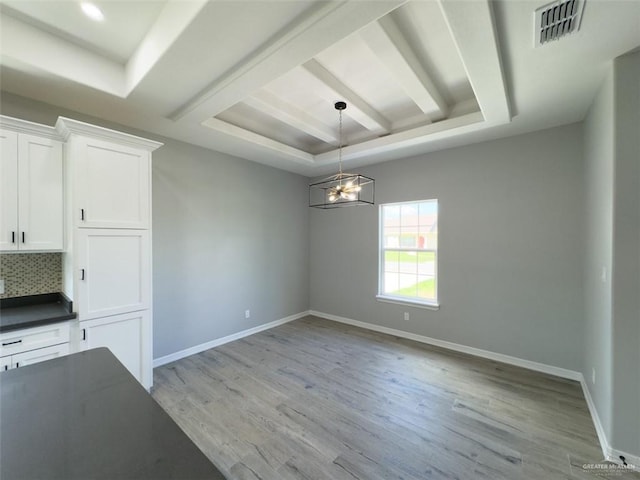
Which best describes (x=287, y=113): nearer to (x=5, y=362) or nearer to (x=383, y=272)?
(x=383, y=272)

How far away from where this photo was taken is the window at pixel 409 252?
13.6ft

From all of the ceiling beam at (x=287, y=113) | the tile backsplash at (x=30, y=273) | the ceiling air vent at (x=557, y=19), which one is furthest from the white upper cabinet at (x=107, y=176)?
the ceiling air vent at (x=557, y=19)

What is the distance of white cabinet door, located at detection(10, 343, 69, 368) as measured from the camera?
2034 mm

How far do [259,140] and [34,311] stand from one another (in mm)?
2873

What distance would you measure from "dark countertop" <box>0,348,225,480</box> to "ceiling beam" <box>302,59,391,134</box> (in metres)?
2.64

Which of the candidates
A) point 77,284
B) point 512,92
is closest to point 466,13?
point 512,92

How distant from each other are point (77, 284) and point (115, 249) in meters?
0.39

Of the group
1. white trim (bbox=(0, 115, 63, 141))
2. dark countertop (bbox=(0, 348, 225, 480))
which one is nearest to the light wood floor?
dark countertop (bbox=(0, 348, 225, 480))

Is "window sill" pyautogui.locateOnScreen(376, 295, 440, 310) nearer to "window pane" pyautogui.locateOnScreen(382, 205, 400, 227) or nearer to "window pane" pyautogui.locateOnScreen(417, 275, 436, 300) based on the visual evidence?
"window pane" pyautogui.locateOnScreen(417, 275, 436, 300)

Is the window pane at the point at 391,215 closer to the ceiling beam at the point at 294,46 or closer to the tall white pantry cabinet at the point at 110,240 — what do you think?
the ceiling beam at the point at 294,46

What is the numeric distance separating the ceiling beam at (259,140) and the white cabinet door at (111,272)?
145 centimetres

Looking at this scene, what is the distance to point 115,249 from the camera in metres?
2.52

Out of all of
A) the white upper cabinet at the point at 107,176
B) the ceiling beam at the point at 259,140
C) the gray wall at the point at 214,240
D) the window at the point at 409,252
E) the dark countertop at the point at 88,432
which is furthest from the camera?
the window at the point at 409,252

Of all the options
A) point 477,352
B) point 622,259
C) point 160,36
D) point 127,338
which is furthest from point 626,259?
point 127,338
